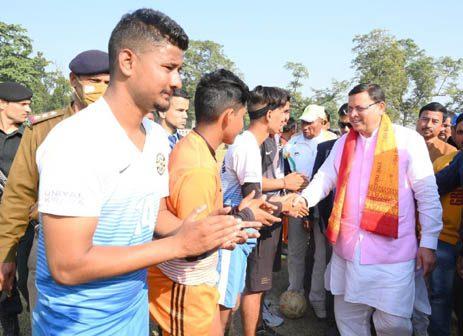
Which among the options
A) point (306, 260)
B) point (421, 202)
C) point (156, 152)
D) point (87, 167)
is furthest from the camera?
point (306, 260)

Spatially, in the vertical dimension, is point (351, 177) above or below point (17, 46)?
below

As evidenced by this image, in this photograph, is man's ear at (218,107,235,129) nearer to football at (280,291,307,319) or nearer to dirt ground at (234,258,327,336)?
dirt ground at (234,258,327,336)

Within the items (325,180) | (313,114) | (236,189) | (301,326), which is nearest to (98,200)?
(236,189)

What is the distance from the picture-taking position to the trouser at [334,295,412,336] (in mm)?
2867

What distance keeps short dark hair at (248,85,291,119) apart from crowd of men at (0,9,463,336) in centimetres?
2

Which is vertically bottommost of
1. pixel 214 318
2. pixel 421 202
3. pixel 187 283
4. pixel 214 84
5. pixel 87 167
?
pixel 214 318

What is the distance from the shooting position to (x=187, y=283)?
208 centimetres

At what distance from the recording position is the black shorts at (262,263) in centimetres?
347

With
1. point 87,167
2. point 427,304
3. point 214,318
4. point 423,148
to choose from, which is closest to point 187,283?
point 214,318

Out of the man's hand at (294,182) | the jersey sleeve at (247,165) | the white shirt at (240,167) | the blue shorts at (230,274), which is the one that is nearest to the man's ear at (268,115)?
the white shirt at (240,167)

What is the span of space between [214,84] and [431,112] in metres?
3.41

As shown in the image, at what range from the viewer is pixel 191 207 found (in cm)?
197

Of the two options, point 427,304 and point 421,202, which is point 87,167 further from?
point 427,304

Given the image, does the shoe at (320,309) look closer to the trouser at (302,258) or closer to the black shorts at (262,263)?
the trouser at (302,258)
